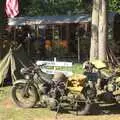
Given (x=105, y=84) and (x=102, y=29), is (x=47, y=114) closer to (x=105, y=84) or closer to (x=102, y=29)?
(x=105, y=84)

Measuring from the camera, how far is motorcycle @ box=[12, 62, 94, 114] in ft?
32.4

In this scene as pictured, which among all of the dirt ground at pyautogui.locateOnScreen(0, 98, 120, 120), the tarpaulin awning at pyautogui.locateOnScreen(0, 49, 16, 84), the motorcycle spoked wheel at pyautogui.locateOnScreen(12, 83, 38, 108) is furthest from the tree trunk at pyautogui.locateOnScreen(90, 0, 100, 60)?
the dirt ground at pyautogui.locateOnScreen(0, 98, 120, 120)

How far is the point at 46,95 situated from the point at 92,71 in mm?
1131

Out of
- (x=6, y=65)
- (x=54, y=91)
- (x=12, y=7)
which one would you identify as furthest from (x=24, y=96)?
(x=12, y=7)

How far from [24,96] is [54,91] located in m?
0.95

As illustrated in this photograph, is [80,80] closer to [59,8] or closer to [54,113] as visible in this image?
[54,113]

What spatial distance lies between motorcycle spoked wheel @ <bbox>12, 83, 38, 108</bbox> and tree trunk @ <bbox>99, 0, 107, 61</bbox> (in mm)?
6827

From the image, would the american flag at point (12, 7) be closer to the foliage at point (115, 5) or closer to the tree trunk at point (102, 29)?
the tree trunk at point (102, 29)

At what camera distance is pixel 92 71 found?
10477mm

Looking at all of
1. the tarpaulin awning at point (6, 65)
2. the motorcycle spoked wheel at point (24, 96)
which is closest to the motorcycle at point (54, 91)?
the motorcycle spoked wheel at point (24, 96)

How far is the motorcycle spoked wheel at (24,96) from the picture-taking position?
415 inches

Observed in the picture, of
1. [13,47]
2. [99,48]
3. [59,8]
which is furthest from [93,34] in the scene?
[59,8]

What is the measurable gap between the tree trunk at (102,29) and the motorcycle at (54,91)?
6.89 meters

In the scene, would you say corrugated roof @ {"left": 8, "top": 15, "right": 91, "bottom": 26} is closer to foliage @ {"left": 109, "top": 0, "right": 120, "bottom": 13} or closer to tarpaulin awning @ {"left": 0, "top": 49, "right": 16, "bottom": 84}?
foliage @ {"left": 109, "top": 0, "right": 120, "bottom": 13}
